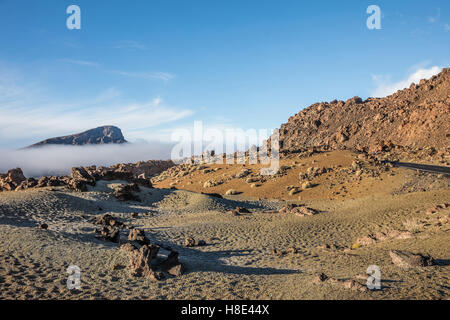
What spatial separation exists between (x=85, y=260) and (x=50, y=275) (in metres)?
1.58

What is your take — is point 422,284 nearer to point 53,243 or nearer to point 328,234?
point 328,234

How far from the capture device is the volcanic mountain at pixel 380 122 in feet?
206

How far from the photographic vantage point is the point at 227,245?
1673 cm

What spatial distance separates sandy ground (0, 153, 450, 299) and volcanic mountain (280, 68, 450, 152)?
38680 millimetres

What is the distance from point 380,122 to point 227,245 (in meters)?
77.7

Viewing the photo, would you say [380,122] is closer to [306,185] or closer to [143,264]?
[306,185]

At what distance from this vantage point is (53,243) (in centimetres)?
1231

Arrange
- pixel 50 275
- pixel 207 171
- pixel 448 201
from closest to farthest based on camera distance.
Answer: pixel 50 275 → pixel 448 201 → pixel 207 171

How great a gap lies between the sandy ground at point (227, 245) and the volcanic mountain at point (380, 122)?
127 ft

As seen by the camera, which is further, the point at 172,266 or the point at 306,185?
the point at 306,185

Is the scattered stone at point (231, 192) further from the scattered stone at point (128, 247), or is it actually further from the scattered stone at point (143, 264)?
the scattered stone at point (143, 264)

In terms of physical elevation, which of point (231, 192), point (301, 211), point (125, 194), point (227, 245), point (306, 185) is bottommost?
point (231, 192)

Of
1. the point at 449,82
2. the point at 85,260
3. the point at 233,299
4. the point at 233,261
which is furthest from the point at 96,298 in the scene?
the point at 449,82

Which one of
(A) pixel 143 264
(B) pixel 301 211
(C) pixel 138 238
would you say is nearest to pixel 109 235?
(C) pixel 138 238
